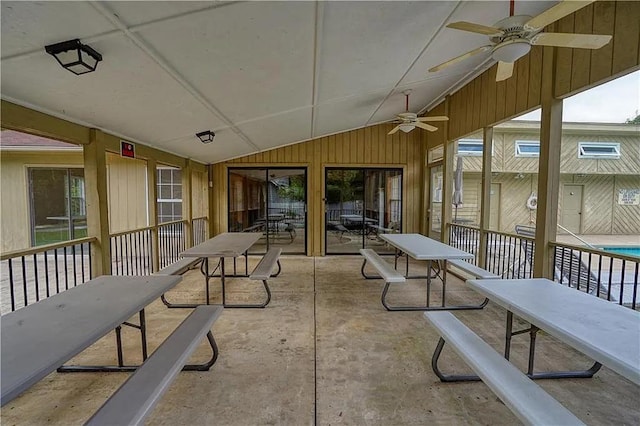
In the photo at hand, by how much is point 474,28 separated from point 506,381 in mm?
2183

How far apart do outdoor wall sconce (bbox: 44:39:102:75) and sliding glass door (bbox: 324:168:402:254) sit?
212 inches

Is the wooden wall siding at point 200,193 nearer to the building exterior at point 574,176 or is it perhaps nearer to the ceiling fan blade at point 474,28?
the ceiling fan blade at point 474,28

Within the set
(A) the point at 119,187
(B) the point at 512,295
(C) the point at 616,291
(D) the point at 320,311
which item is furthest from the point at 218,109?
(C) the point at 616,291

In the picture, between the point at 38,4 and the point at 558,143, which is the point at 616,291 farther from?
the point at 38,4

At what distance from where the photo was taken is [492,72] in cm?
430

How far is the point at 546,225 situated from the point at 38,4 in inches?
171

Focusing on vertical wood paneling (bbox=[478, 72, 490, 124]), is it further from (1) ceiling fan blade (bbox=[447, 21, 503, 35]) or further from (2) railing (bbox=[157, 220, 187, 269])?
(2) railing (bbox=[157, 220, 187, 269])

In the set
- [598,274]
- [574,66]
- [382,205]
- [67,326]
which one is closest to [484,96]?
[574,66]

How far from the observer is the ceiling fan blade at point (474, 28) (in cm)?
199

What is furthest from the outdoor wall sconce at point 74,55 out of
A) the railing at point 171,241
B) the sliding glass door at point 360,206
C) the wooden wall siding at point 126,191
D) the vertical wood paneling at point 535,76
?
the wooden wall siding at point 126,191

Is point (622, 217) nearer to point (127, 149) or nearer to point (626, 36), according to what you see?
point (626, 36)

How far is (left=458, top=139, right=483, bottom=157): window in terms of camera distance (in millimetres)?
9750

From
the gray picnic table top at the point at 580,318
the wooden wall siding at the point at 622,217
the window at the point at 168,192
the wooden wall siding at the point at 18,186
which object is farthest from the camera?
the wooden wall siding at the point at 622,217

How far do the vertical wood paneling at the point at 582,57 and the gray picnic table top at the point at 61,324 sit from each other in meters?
3.95
